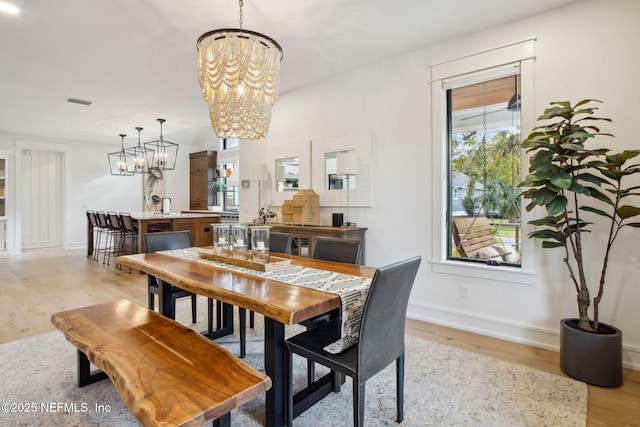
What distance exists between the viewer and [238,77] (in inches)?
84.0

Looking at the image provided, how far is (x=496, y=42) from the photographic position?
117 inches

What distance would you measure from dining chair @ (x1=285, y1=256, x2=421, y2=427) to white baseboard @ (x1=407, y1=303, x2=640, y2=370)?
1.59 m

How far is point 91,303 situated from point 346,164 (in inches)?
130

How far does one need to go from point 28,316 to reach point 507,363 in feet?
14.6

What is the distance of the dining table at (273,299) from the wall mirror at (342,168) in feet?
5.39

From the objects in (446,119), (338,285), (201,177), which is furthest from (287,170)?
(201,177)

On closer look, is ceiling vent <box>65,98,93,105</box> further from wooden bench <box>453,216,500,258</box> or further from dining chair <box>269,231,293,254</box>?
wooden bench <box>453,216,500,258</box>

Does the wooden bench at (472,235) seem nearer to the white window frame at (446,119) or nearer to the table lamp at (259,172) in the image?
the white window frame at (446,119)

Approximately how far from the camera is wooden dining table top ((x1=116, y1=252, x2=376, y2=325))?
59.2 inches

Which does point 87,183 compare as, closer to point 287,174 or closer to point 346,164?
point 287,174

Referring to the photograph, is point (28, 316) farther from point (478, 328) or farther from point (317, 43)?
point (478, 328)

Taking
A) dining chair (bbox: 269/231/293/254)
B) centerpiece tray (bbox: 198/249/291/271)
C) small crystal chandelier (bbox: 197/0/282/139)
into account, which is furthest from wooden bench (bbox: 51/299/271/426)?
small crystal chandelier (bbox: 197/0/282/139)

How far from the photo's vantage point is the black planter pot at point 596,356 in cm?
216

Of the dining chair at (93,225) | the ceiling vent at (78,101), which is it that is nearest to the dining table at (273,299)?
the ceiling vent at (78,101)
